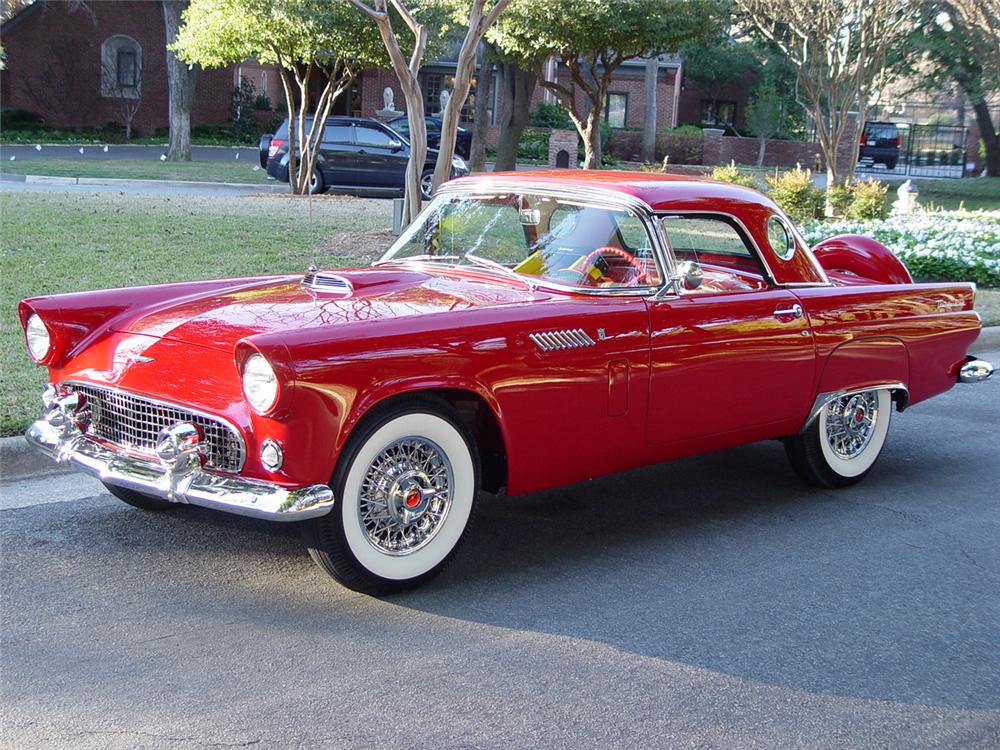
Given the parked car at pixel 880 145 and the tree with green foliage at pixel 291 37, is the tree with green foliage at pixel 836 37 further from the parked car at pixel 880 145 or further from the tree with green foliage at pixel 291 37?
the parked car at pixel 880 145

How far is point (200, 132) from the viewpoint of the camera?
4028cm

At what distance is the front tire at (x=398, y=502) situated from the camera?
4102 mm

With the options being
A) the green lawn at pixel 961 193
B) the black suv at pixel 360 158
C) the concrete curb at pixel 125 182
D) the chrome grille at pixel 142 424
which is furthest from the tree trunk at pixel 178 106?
the chrome grille at pixel 142 424

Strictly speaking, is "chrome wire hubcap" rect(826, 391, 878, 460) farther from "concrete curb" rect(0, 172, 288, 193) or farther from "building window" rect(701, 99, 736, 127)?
"building window" rect(701, 99, 736, 127)

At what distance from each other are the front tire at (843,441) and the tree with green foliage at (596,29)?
52.2 feet

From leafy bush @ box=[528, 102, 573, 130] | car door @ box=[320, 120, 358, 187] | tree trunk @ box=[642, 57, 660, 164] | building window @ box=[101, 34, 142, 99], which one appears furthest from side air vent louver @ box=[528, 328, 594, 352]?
building window @ box=[101, 34, 142, 99]

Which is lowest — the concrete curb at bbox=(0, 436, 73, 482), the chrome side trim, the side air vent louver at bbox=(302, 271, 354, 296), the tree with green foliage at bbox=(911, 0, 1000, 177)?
the concrete curb at bbox=(0, 436, 73, 482)

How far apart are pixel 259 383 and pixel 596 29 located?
60.5 ft

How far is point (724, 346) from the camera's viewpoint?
17.1 feet

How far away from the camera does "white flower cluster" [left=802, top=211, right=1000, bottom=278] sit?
13.6 m

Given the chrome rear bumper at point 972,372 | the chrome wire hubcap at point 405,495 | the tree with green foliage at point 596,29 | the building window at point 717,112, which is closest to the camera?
the chrome wire hubcap at point 405,495

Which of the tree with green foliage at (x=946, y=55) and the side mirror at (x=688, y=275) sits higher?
the tree with green foliage at (x=946, y=55)

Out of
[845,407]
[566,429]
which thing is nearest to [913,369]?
[845,407]

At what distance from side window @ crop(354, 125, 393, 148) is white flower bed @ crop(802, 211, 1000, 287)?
903cm
